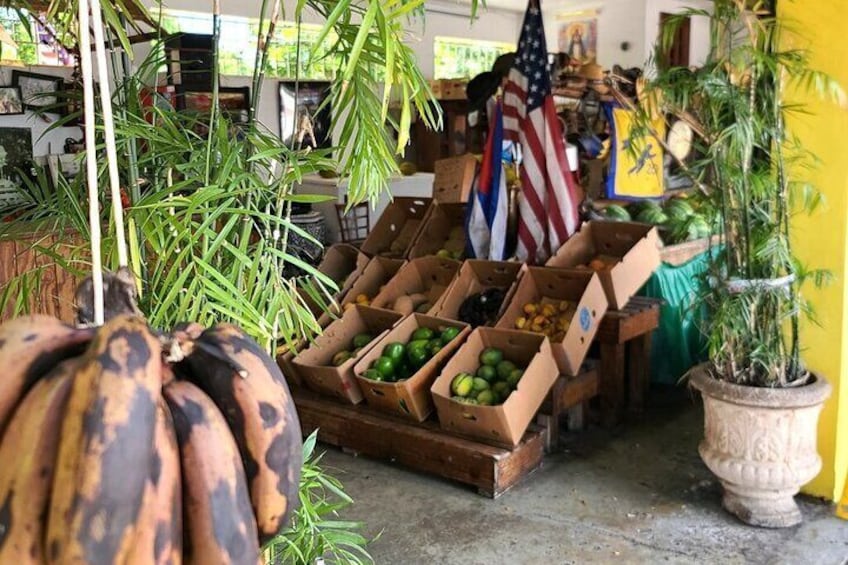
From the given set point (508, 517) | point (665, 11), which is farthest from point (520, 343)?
point (665, 11)

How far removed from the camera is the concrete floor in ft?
9.41

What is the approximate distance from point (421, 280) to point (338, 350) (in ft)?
2.16

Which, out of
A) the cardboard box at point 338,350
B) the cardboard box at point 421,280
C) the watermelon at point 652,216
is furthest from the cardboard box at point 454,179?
the watermelon at point 652,216

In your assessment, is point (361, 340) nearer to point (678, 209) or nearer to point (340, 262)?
point (340, 262)

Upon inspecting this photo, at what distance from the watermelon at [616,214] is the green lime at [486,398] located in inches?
72.9

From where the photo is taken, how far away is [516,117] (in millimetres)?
4289

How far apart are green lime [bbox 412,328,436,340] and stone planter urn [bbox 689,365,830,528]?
126 centimetres

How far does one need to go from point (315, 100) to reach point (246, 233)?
7300mm

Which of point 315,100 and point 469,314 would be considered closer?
point 469,314

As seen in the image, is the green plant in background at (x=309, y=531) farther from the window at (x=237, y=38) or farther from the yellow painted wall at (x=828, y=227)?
the window at (x=237, y=38)

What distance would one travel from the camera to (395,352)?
369 centimetres

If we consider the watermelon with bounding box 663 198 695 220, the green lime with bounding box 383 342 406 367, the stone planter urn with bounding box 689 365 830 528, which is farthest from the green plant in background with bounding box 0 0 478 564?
the watermelon with bounding box 663 198 695 220

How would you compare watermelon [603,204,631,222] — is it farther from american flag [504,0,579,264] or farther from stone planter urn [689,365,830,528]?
stone planter urn [689,365,830,528]

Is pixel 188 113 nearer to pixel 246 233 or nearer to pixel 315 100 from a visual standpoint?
pixel 246 233
